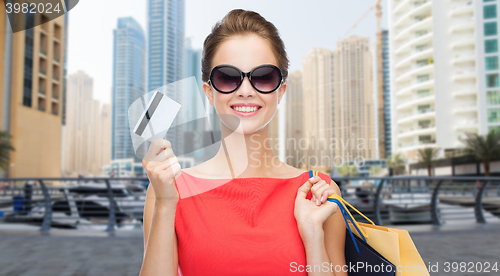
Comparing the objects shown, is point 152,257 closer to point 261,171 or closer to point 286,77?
point 261,171

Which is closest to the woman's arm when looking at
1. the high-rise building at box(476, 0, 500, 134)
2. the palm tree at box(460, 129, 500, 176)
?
the palm tree at box(460, 129, 500, 176)

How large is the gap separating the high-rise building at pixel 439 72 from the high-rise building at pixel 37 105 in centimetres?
5136

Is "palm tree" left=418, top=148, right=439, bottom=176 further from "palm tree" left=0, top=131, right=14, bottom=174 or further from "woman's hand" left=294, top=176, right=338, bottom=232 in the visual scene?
"woman's hand" left=294, top=176, right=338, bottom=232

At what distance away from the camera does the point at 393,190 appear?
732 centimetres

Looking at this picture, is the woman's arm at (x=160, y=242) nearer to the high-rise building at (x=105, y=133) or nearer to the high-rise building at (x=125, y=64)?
the high-rise building at (x=125, y=64)

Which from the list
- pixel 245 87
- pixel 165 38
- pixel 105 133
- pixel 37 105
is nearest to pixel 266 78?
pixel 245 87

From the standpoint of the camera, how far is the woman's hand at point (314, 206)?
93 centimetres

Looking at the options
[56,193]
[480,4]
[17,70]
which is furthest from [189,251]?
[480,4]

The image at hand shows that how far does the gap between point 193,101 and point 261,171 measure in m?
0.39

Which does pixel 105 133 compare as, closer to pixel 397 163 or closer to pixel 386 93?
pixel 397 163

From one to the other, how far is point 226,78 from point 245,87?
0.07 metres

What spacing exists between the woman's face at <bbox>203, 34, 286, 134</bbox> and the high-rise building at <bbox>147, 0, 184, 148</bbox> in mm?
384

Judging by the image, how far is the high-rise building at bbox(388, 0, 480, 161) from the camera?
4678cm

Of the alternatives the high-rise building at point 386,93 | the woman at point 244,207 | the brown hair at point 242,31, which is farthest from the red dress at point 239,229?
the high-rise building at point 386,93
